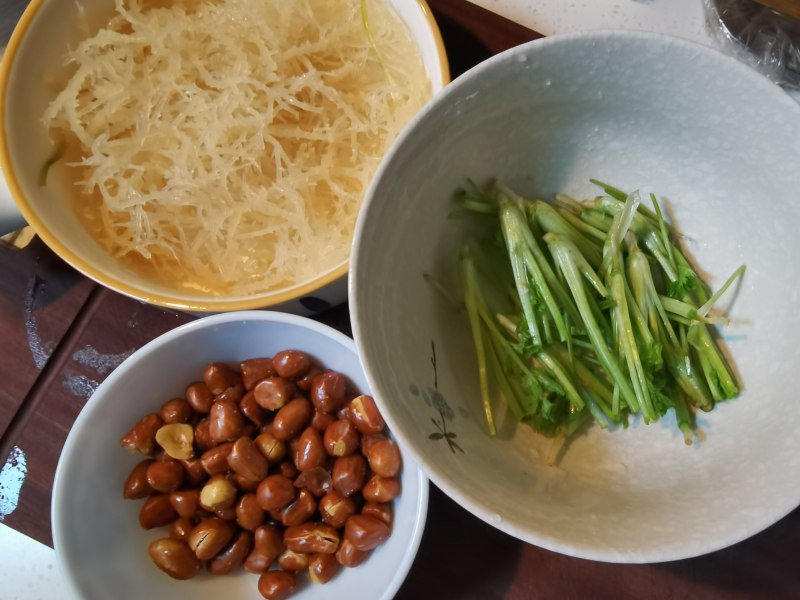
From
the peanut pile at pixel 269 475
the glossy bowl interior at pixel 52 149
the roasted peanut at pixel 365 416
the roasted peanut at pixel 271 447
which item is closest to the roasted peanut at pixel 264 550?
the peanut pile at pixel 269 475

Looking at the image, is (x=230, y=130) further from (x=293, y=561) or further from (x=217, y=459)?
(x=293, y=561)

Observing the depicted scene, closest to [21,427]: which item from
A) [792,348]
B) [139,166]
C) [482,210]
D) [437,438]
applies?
[139,166]

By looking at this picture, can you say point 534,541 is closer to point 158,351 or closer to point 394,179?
point 394,179

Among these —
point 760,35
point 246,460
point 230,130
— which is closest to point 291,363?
point 246,460

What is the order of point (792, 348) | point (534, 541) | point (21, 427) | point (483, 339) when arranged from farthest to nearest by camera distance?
point (21, 427), point (483, 339), point (792, 348), point (534, 541)

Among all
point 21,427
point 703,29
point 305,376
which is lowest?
point 21,427
